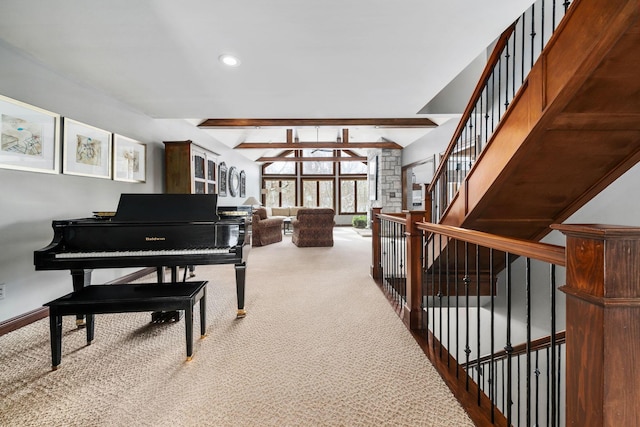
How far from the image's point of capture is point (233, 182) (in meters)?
7.63

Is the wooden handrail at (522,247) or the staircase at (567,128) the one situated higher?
the staircase at (567,128)

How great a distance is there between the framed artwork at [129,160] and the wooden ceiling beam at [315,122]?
1859mm

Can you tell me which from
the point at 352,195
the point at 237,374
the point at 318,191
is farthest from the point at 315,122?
the point at 352,195

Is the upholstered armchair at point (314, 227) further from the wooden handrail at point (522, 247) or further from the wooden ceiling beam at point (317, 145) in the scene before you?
the wooden handrail at point (522, 247)

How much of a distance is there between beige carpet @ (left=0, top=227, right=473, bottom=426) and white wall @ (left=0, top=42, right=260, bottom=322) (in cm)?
36

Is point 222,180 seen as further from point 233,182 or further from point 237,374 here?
point 237,374

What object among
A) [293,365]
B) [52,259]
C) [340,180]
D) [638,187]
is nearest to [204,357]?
[293,365]

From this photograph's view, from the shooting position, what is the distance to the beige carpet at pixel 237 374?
137cm

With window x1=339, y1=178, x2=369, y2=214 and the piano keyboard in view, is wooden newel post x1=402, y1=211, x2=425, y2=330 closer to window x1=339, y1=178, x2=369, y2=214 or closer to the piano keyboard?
the piano keyboard

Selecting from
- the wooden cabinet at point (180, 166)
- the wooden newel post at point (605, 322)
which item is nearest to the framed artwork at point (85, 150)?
the wooden cabinet at point (180, 166)

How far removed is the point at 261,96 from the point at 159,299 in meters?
2.71

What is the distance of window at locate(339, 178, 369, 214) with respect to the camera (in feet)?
40.3

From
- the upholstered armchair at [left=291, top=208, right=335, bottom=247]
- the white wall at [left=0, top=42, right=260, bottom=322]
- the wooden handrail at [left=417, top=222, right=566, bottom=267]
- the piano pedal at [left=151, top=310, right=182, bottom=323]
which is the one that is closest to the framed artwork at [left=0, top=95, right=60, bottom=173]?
the white wall at [left=0, top=42, right=260, bottom=322]

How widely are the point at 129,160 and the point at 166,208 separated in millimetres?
1723
